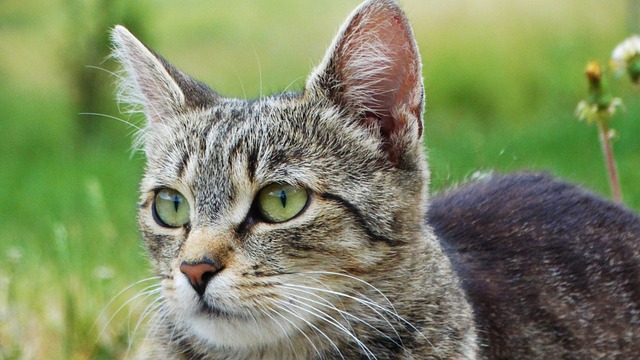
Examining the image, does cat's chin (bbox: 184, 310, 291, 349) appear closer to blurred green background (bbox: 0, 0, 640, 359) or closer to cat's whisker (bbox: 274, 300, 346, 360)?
cat's whisker (bbox: 274, 300, 346, 360)

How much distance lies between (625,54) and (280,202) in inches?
68.6

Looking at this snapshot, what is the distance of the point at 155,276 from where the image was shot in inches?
124

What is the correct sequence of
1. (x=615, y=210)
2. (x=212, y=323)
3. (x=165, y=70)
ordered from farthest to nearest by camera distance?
(x=615, y=210)
(x=165, y=70)
(x=212, y=323)

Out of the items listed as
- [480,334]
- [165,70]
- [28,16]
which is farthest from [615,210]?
[28,16]

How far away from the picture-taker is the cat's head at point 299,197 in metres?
2.73

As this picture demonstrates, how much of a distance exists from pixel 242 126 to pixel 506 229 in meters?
1.19

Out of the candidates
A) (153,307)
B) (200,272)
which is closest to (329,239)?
(200,272)

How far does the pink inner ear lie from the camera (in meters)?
2.98

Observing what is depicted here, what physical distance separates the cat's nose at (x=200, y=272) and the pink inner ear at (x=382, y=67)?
747mm

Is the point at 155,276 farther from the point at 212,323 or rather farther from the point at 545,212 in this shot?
the point at 545,212

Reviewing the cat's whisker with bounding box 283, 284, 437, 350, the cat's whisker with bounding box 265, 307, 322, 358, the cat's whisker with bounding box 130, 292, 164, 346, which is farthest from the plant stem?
the cat's whisker with bounding box 130, 292, 164, 346

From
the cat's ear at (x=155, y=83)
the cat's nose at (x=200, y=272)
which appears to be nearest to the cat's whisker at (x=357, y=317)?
the cat's nose at (x=200, y=272)

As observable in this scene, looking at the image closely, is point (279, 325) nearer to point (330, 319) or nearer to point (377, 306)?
point (330, 319)

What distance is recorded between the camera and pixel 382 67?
3033 millimetres
